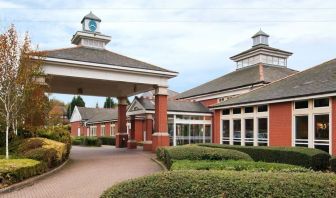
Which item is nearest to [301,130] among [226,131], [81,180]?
[226,131]

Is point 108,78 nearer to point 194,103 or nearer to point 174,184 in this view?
point 194,103

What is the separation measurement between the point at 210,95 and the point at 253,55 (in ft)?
24.1

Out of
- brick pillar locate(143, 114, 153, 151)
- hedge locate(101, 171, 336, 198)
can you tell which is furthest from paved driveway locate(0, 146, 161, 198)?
brick pillar locate(143, 114, 153, 151)

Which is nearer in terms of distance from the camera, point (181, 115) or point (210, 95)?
point (181, 115)

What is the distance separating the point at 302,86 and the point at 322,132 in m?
3.31

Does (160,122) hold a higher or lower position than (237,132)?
higher

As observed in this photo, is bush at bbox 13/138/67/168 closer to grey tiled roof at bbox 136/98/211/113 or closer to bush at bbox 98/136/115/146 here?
grey tiled roof at bbox 136/98/211/113

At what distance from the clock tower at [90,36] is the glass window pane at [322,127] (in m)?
15.7

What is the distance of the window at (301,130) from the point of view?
19.9m

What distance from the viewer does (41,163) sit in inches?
565

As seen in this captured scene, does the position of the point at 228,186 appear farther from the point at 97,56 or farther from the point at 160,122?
the point at 97,56

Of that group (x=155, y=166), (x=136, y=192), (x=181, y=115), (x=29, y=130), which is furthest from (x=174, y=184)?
(x=181, y=115)

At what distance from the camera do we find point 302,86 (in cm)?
2109

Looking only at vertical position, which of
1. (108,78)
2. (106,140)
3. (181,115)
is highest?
(108,78)
